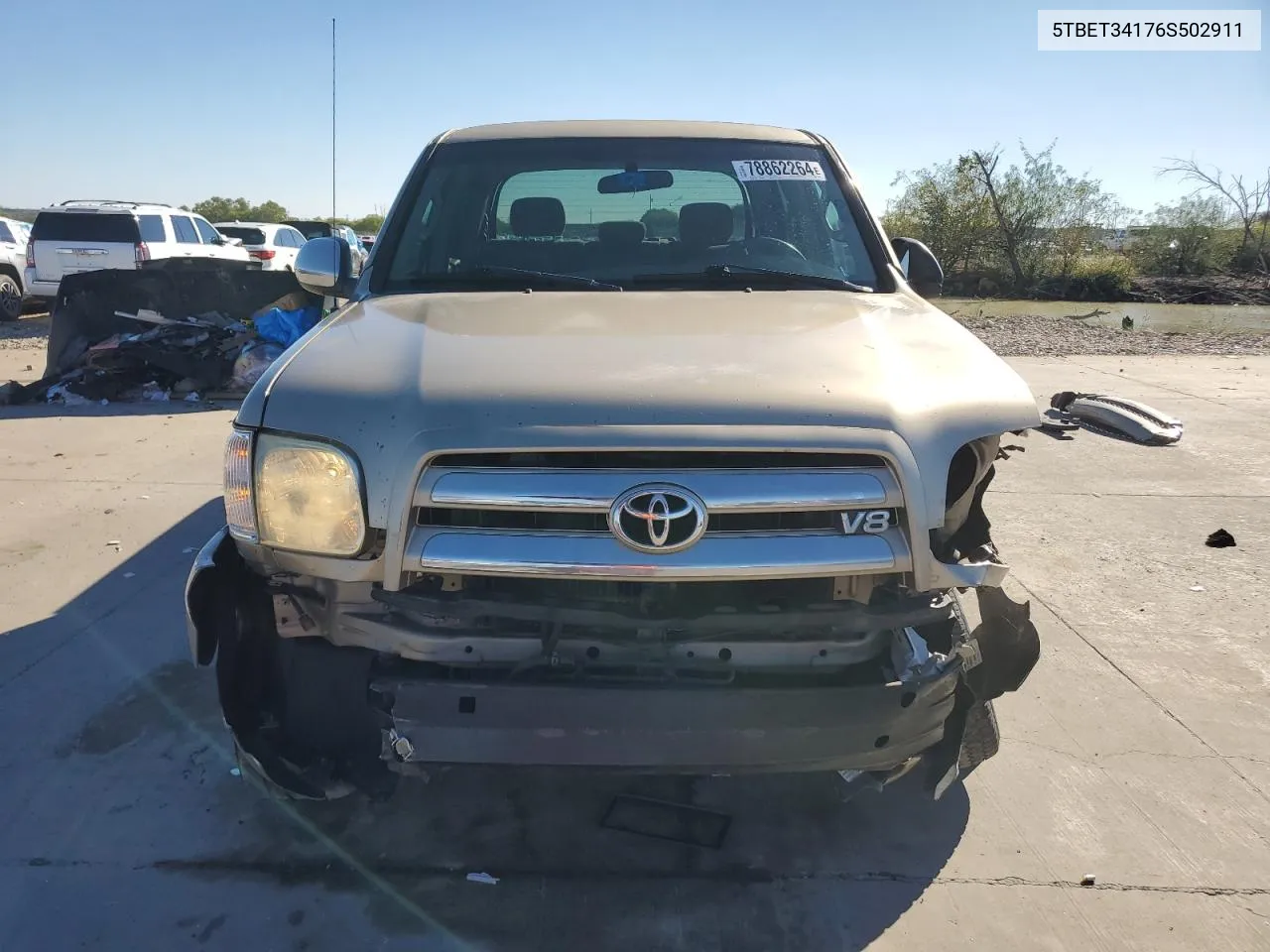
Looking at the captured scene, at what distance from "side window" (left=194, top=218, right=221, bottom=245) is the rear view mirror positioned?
14.2 m

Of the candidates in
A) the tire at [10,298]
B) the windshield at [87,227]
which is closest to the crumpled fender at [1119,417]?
the windshield at [87,227]

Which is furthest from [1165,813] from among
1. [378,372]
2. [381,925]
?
[378,372]

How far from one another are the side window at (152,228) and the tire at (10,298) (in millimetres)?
2583

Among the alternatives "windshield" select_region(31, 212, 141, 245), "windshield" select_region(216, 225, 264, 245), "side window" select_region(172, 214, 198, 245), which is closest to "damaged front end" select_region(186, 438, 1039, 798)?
"windshield" select_region(31, 212, 141, 245)

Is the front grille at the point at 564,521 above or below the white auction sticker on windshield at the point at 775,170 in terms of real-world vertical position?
below

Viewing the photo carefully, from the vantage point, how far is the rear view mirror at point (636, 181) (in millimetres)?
3693

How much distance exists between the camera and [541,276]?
10.7 feet

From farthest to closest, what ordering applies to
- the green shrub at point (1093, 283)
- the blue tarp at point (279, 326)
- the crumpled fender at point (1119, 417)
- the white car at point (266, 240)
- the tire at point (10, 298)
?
the green shrub at point (1093, 283) → the white car at point (266, 240) → the tire at point (10, 298) → the blue tarp at point (279, 326) → the crumpled fender at point (1119, 417)

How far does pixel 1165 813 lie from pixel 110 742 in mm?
3385

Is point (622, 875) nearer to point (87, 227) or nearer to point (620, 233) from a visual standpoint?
point (620, 233)

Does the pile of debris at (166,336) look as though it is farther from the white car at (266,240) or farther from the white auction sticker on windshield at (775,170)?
the white car at (266,240)

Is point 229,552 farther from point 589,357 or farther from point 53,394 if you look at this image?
point 53,394

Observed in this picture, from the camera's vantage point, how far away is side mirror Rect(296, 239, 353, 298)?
3.62 metres

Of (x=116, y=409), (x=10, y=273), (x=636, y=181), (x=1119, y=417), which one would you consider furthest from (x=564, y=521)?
(x=10, y=273)
